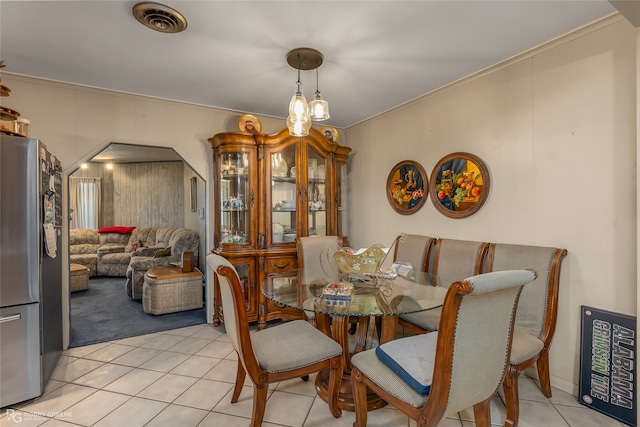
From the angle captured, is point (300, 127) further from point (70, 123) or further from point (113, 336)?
point (113, 336)

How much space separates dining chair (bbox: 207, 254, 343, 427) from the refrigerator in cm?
125

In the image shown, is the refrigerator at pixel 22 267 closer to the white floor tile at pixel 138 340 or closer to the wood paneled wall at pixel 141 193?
the white floor tile at pixel 138 340

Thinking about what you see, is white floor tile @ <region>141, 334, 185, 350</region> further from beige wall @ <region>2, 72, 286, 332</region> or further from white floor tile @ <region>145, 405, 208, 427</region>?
white floor tile @ <region>145, 405, 208, 427</region>

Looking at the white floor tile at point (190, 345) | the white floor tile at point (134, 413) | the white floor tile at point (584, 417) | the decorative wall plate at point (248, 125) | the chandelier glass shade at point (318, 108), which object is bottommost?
the white floor tile at point (584, 417)

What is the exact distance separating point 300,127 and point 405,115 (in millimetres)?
1658

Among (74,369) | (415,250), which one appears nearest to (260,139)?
(415,250)

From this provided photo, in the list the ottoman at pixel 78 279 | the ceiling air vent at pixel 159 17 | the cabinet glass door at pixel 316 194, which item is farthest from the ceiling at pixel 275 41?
the ottoman at pixel 78 279

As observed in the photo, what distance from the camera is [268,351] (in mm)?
1690

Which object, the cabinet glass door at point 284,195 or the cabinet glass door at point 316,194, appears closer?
the cabinet glass door at point 284,195

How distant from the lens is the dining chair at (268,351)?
154cm

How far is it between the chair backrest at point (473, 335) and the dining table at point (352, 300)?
386mm

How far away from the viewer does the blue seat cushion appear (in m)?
1.33

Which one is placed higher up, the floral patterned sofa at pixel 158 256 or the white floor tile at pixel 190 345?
the floral patterned sofa at pixel 158 256

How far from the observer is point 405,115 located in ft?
10.8
